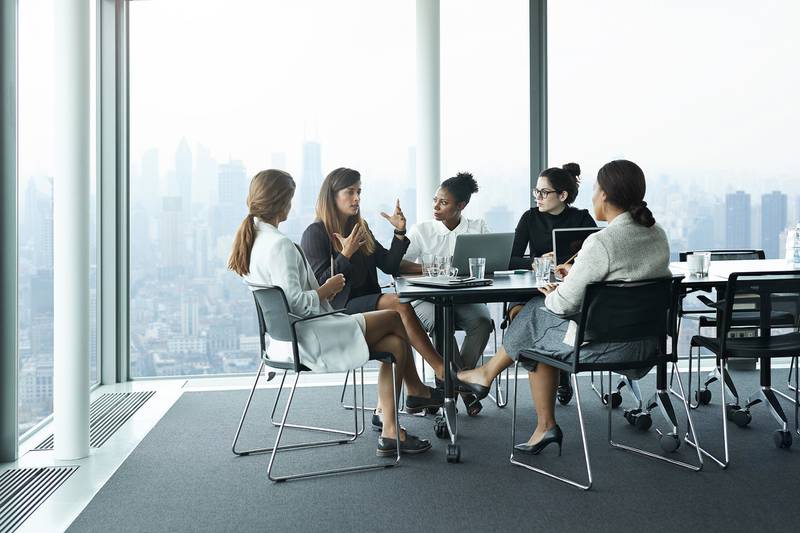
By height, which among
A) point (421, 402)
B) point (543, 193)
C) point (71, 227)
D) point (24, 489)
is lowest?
point (24, 489)

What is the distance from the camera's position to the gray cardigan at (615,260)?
356 cm

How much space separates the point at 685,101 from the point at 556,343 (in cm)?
329

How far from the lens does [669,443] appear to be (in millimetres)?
3957

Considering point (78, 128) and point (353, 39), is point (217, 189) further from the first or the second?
point (78, 128)

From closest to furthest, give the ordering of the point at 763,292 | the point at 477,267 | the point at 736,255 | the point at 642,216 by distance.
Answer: the point at 642,216 → the point at 763,292 → the point at 477,267 → the point at 736,255

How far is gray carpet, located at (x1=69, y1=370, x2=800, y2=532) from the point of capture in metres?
A: 3.17

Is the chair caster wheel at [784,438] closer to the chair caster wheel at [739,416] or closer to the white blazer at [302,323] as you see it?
the chair caster wheel at [739,416]

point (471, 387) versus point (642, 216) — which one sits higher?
point (642, 216)

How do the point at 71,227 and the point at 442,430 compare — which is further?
the point at 442,430

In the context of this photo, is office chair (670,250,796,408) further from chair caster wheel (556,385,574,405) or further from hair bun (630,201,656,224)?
hair bun (630,201,656,224)

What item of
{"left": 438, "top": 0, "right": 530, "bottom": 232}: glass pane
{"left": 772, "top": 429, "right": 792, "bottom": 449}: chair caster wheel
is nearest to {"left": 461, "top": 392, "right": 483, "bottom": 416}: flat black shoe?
{"left": 772, "top": 429, "right": 792, "bottom": 449}: chair caster wheel

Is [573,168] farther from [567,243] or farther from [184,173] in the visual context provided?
[184,173]

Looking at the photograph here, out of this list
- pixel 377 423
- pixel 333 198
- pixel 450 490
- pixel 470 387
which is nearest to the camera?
pixel 450 490

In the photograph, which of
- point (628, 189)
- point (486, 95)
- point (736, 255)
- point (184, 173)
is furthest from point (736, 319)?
point (184, 173)
